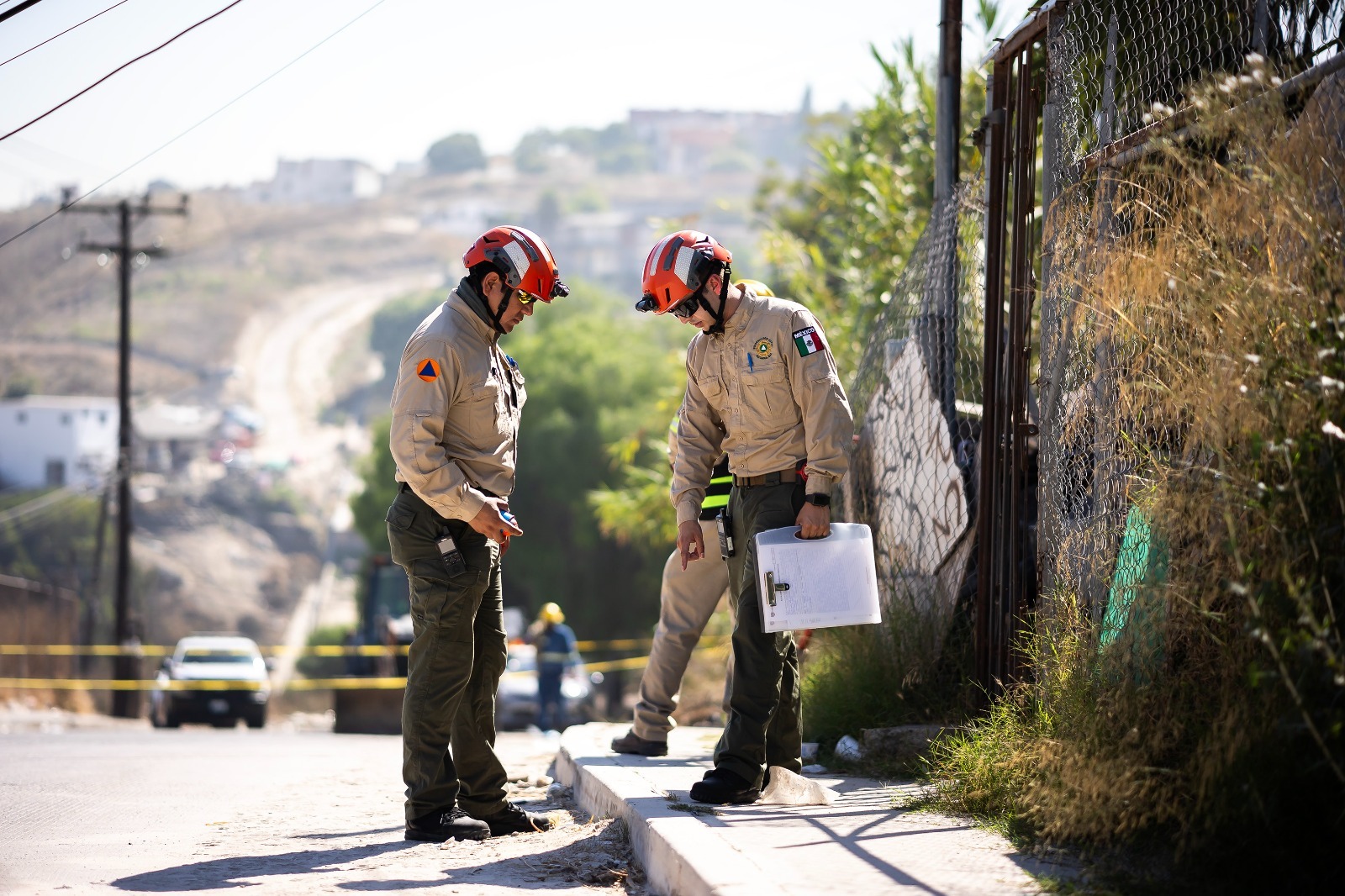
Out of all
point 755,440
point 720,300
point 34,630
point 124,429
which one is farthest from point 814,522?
point 34,630

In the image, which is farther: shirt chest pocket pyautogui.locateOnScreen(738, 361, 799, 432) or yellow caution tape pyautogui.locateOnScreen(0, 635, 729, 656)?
yellow caution tape pyautogui.locateOnScreen(0, 635, 729, 656)

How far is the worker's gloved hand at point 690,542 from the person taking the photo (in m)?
5.74

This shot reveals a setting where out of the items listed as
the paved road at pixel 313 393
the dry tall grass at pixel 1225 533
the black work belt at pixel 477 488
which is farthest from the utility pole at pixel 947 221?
the paved road at pixel 313 393

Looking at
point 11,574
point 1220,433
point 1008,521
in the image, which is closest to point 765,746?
point 1008,521

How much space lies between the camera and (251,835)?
5727mm

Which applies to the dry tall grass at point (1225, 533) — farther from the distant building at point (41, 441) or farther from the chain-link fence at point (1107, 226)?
the distant building at point (41, 441)

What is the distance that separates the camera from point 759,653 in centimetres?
525

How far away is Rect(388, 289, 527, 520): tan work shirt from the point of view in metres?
5.11

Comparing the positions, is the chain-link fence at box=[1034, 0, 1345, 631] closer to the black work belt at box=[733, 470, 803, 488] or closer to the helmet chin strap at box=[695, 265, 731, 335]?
the black work belt at box=[733, 470, 803, 488]

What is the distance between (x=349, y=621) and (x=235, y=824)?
87297 millimetres

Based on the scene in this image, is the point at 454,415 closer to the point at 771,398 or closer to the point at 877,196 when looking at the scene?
the point at 771,398

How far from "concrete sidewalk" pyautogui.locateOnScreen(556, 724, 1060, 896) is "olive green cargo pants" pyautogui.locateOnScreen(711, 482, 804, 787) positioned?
223 mm

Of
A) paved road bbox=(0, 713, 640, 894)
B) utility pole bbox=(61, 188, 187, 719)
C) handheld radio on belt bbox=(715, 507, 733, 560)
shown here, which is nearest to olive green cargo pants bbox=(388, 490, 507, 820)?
paved road bbox=(0, 713, 640, 894)

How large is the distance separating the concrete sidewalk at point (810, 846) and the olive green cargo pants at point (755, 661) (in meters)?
0.22
